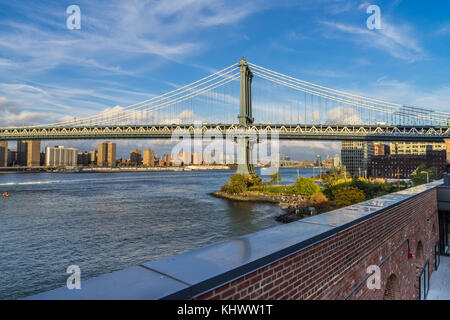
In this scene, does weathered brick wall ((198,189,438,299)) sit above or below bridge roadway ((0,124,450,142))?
below

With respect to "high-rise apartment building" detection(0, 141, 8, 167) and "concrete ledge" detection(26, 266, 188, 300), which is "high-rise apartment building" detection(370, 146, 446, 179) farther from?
"high-rise apartment building" detection(0, 141, 8, 167)

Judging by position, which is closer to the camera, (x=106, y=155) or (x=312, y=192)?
(x=312, y=192)

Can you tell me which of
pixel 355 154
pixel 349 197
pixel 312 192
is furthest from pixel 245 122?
pixel 355 154

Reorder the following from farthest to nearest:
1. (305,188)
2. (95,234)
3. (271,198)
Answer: (271,198) → (305,188) → (95,234)

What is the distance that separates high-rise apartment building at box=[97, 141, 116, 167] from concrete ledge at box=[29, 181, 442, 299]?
202619mm

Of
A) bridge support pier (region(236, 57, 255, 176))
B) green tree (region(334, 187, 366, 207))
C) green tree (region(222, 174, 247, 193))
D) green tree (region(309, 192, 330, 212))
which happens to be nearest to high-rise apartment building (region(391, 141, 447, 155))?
bridge support pier (region(236, 57, 255, 176))

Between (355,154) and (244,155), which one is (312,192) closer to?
(244,155)

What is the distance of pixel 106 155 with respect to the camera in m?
192

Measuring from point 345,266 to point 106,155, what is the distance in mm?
204140

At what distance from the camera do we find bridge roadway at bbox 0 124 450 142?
5107 cm
